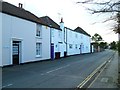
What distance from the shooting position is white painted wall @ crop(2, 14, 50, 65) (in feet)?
82.6

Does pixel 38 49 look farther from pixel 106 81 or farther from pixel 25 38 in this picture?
pixel 106 81

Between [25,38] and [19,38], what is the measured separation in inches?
71.6

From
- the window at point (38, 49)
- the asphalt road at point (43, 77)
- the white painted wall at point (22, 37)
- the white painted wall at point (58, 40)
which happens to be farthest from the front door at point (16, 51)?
the white painted wall at point (58, 40)

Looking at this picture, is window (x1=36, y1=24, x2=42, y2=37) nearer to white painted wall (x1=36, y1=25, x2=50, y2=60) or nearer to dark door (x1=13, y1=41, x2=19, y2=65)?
white painted wall (x1=36, y1=25, x2=50, y2=60)

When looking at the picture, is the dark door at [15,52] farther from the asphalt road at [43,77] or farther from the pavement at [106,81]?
the pavement at [106,81]

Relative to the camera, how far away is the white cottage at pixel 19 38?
987 inches

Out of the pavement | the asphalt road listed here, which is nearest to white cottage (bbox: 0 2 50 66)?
the asphalt road

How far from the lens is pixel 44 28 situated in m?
38.1

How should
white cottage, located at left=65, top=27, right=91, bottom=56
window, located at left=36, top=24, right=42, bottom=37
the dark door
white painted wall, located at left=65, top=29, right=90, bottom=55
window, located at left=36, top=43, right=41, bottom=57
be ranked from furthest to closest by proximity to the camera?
white painted wall, located at left=65, top=29, right=90, bottom=55
white cottage, located at left=65, top=27, right=91, bottom=56
window, located at left=36, top=24, right=42, bottom=37
window, located at left=36, top=43, right=41, bottom=57
the dark door

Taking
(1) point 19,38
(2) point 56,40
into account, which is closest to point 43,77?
(1) point 19,38

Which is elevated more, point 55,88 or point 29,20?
point 29,20

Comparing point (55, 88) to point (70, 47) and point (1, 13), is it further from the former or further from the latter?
point (70, 47)

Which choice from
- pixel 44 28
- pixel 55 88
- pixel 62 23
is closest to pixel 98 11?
pixel 55 88

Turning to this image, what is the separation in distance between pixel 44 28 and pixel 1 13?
45.5 feet
